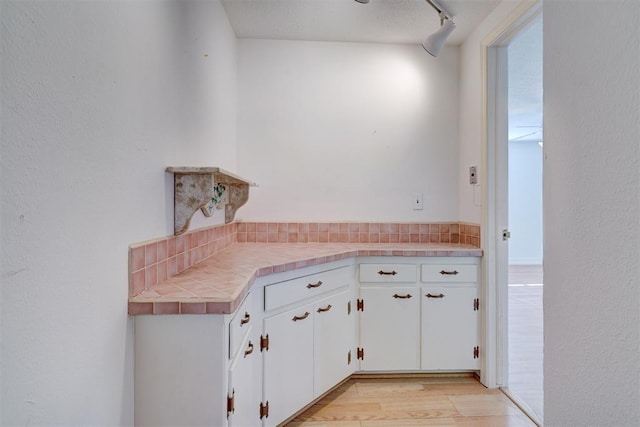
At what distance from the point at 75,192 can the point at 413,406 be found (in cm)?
197

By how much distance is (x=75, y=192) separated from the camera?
30.8 inches

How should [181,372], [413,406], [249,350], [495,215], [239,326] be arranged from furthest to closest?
[495,215]
[413,406]
[249,350]
[239,326]
[181,372]

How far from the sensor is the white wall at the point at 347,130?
2.52m

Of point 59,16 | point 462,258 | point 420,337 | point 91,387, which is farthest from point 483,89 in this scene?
point 91,387

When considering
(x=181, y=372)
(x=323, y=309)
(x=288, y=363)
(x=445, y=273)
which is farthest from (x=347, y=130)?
(x=181, y=372)

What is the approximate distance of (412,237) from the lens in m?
2.55

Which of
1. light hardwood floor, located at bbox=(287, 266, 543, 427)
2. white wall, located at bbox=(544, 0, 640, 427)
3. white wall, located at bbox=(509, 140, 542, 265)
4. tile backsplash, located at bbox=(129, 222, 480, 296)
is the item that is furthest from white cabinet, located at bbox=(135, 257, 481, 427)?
white wall, located at bbox=(509, 140, 542, 265)

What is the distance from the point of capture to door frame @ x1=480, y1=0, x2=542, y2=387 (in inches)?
83.0

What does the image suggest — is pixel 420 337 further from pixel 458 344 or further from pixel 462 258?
pixel 462 258

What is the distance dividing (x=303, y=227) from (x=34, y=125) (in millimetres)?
1937

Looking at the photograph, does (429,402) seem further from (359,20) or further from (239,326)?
(359,20)

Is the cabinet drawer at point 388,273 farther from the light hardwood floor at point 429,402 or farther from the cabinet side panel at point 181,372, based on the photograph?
the cabinet side panel at point 181,372

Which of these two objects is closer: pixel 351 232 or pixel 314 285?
pixel 314 285

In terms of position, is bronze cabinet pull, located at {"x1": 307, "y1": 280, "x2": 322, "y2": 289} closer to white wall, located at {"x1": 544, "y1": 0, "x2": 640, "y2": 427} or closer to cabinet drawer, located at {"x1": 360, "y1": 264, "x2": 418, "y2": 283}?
cabinet drawer, located at {"x1": 360, "y1": 264, "x2": 418, "y2": 283}
